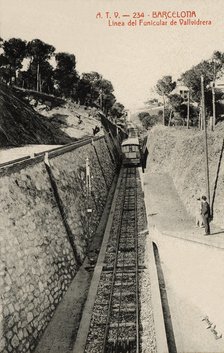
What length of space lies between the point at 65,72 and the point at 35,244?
5953cm

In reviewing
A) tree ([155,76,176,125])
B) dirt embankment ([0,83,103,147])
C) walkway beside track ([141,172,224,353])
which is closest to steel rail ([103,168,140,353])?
walkway beside track ([141,172,224,353])

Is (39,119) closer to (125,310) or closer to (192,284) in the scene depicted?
(125,310)

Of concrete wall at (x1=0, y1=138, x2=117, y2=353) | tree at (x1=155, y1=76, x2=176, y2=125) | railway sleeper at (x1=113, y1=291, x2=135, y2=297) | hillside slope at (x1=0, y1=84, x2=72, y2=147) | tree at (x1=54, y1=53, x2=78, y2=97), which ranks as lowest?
railway sleeper at (x1=113, y1=291, x2=135, y2=297)

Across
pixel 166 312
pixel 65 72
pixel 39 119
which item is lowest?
pixel 166 312

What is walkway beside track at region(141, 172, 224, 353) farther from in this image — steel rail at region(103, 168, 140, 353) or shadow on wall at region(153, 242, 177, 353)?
steel rail at region(103, 168, 140, 353)

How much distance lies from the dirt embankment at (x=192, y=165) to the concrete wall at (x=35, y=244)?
23.1 ft

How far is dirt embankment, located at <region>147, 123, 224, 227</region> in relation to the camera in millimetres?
18734

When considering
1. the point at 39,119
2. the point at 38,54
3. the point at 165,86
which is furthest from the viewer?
the point at 38,54

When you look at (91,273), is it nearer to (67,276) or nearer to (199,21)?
(67,276)

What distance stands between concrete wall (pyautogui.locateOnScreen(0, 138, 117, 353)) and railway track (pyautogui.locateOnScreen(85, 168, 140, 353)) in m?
1.50

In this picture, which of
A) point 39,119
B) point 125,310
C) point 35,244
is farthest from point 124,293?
point 39,119

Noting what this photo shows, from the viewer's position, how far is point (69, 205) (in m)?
17.7

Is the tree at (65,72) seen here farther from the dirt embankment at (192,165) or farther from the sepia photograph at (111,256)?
the sepia photograph at (111,256)

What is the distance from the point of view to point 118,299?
44.9 ft
